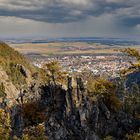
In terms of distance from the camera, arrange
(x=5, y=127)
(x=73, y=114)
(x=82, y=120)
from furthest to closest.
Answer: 1. (x=73, y=114)
2. (x=82, y=120)
3. (x=5, y=127)

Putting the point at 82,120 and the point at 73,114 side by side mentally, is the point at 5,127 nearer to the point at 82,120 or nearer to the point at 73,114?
the point at 73,114

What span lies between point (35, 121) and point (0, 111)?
685cm

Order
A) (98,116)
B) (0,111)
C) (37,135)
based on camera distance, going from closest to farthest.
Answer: (37,135)
(0,111)
(98,116)

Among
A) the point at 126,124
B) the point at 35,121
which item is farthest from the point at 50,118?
the point at 126,124

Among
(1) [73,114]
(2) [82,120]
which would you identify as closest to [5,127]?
(1) [73,114]

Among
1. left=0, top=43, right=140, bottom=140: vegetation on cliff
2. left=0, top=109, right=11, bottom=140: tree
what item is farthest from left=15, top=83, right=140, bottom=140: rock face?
left=0, top=109, right=11, bottom=140: tree

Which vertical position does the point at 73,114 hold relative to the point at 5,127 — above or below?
above

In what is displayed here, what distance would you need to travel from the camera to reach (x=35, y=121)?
2906 inches

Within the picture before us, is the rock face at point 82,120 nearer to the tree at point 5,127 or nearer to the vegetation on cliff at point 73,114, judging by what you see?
the vegetation on cliff at point 73,114

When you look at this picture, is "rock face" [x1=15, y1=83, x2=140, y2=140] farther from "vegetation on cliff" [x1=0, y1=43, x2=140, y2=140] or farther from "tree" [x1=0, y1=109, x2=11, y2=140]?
"tree" [x1=0, y1=109, x2=11, y2=140]

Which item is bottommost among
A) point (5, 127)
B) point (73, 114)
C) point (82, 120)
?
point (5, 127)

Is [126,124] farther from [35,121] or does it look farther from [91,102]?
[35,121]

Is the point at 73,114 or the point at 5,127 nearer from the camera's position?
the point at 5,127

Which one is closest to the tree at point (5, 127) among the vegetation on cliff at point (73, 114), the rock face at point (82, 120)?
the vegetation on cliff at point (73, 114)
